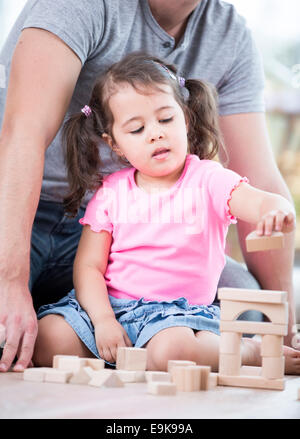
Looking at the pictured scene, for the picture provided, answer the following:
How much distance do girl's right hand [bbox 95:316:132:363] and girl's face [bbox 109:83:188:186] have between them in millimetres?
294

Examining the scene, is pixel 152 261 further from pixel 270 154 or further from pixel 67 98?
pixel 270 154

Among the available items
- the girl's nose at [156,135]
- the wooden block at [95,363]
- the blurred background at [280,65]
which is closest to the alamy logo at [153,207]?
the girl's nose at [156,135]

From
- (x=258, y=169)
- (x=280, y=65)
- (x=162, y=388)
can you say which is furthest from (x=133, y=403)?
(x=280, y=65)

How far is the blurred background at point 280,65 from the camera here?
2.94m

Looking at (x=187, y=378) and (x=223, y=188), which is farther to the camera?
(x=223, y=188)

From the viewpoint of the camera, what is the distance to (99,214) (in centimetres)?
129

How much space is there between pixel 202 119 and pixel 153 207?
0.77 ft

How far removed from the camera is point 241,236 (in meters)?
1.58

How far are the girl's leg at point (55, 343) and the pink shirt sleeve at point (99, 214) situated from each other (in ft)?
0.67

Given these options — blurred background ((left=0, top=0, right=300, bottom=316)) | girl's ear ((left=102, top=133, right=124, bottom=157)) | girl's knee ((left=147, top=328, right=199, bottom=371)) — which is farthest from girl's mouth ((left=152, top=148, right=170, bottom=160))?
blurred background ((left=0, top=0, right=300, bottom=316))

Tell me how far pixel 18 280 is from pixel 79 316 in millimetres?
132

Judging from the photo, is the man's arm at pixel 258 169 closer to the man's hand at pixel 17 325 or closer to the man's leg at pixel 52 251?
the man's leg at pixel 52 251

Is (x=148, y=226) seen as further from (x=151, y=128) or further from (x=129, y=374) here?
(x=129, y=374)
